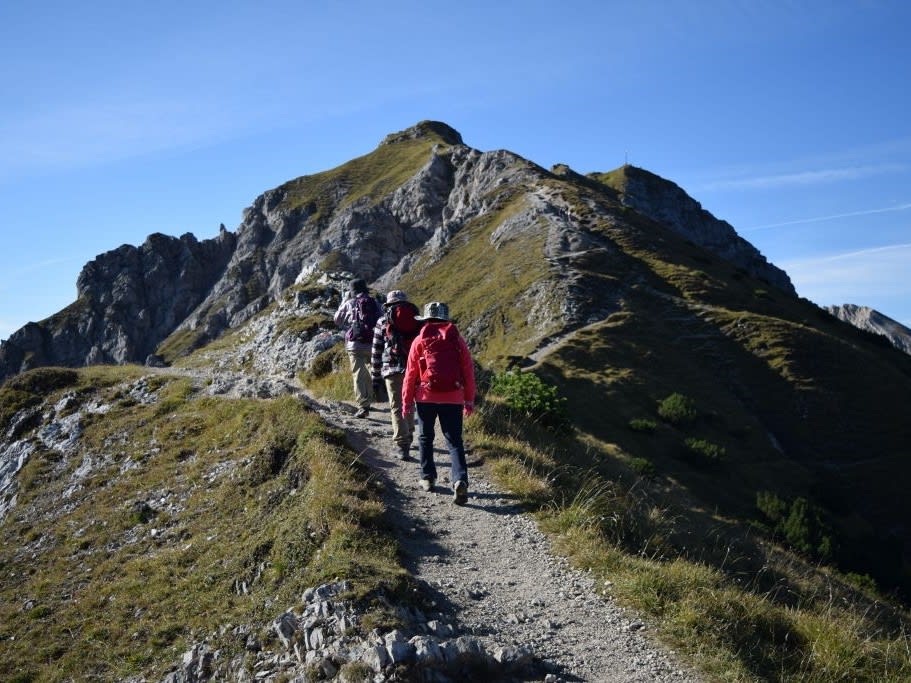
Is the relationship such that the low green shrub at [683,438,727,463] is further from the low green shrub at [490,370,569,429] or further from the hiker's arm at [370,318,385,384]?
the hiker's arm at [370,318,385,384]

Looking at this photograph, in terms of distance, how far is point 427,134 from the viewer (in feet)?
521

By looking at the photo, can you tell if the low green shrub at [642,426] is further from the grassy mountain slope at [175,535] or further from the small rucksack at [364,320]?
the small rucksack at [364,320]

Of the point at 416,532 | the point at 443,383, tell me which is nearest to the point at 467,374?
the point at 443,383

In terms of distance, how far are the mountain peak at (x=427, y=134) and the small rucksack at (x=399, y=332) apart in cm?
14984

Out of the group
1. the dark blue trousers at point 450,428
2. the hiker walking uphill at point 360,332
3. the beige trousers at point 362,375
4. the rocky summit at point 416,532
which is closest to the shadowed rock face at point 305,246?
the rocky summit at point 416,532

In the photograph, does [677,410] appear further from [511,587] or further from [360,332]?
[511,587]

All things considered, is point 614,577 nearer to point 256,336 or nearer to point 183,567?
point 183,567

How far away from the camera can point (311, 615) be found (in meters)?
6.84

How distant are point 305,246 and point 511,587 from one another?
126 meters

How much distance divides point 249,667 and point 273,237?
140 metres

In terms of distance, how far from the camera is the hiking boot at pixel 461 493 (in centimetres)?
1016

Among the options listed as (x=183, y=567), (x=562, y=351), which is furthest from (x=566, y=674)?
(x=562, y=351)

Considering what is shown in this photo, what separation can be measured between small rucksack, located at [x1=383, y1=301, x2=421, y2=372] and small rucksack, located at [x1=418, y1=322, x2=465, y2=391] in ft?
6.62

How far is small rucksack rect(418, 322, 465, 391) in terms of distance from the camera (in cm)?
1017
